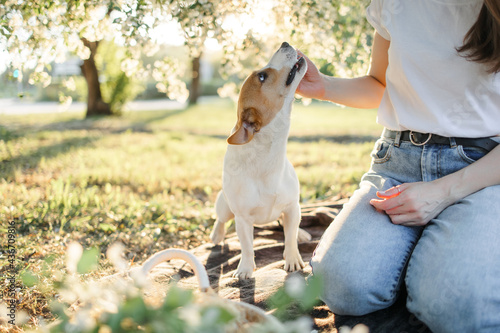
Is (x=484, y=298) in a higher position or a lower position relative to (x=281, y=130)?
lower

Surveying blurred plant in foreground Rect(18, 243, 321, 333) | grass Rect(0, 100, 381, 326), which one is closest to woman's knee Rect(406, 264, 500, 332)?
blurred plant in foreground Rect(18, 243, 321, 333)

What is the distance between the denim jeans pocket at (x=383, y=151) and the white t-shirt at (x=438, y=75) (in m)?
0.08

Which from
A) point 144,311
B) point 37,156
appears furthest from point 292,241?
point 37,156

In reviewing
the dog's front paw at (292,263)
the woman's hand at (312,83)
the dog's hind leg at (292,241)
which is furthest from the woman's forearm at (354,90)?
the dog's front paw at (292,263)

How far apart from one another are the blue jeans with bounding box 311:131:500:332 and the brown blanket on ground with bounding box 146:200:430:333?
71 millimetres

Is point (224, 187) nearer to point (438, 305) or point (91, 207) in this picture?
point (438, 305)

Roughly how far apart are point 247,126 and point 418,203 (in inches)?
34.2

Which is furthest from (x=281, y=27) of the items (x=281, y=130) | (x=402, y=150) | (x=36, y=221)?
(x=36, y=221)

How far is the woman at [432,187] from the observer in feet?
5.16

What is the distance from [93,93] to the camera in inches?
512

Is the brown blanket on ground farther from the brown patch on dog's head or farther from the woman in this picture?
the brown patch on dog's head

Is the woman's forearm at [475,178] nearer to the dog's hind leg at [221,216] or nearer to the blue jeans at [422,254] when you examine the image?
the blue jeans at [422,254]

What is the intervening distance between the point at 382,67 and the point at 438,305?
1.39 m

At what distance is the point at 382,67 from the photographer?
2.45 meters
